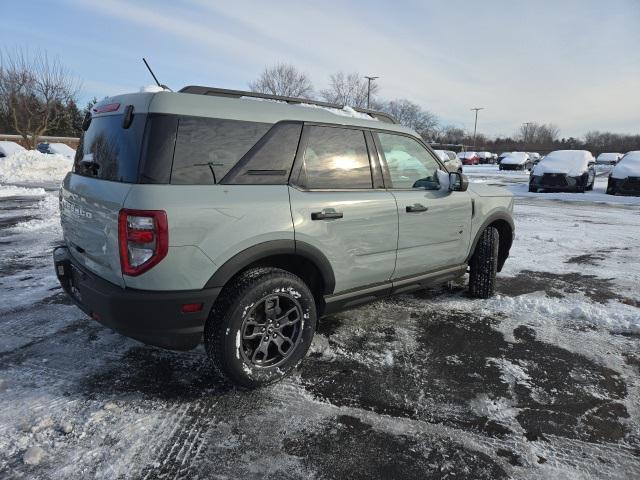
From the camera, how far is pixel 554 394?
9.47ft

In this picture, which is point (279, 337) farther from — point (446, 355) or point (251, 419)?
Result: point (446, 355)

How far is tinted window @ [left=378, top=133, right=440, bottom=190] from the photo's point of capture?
3.60 m

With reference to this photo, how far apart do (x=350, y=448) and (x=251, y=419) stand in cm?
63


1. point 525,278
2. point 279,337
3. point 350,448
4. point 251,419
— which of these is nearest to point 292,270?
point 279,337

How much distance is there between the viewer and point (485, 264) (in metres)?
4.48

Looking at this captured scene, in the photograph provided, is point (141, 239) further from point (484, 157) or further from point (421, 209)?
point (484, 157)

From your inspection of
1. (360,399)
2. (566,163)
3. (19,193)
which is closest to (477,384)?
(360,399)

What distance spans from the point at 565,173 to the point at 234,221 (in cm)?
1689

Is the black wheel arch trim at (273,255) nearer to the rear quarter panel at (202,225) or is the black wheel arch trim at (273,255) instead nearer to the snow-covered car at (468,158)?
the rear quarter panel at (202,225)

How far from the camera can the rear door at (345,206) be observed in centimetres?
293

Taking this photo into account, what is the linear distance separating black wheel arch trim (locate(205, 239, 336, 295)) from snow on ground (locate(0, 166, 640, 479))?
0.72 m

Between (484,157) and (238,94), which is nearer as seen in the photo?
(238,94)

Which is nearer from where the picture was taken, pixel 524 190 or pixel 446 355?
pixel 446 355

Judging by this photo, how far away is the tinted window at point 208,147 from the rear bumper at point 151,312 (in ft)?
2.21
